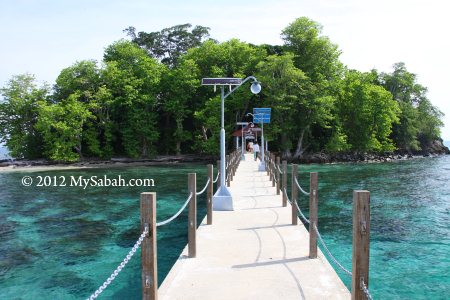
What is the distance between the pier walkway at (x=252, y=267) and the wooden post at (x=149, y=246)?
840 millimetres

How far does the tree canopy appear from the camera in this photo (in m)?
45.2

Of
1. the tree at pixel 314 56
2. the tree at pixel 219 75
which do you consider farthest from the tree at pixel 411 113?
the tree at pixel 219 75

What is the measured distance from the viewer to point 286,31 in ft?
159

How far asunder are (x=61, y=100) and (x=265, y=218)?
153ft

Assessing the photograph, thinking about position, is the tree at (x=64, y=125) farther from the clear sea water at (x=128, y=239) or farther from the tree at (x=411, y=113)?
the tree at (x=411, y=113)

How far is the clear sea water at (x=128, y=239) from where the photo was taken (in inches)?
332

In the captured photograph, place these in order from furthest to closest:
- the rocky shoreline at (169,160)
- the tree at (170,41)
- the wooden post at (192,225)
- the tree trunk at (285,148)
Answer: the tree at (170,41), the tree trunk at (285,148), the rocky shoreline at (169,160), the wooden post at (192,225)

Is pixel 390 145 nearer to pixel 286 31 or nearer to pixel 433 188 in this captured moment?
pixel 286 31

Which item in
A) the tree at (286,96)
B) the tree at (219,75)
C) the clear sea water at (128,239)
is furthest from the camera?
the tree at (219,75)

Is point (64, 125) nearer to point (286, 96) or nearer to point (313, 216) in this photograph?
point (286, 96)

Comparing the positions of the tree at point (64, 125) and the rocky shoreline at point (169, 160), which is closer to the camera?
the tree at point (64, 125)

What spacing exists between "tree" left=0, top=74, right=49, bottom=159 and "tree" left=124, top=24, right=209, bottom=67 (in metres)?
25.8

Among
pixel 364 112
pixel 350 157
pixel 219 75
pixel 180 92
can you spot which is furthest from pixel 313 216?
pixel 364 112

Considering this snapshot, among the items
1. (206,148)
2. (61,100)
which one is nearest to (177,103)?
(206,148)
